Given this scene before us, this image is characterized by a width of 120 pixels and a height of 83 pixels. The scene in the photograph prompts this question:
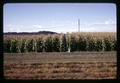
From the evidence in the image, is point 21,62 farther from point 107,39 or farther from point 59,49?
point 107,39

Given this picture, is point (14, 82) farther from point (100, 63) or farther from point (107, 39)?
point (107, 39)

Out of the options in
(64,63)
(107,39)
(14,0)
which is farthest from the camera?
(107,39)

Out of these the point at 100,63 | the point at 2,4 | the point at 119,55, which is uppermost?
the point at 2,4

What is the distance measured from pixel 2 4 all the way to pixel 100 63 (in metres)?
13.3

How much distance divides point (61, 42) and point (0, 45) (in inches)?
936

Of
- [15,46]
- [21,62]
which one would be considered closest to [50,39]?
[15,46]

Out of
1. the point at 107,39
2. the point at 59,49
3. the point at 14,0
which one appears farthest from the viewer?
the point at 107,39

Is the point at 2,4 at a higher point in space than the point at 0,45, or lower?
higher

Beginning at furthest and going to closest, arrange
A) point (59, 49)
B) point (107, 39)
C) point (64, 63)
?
point (107, 39), point (59, 49), point (64, 63)

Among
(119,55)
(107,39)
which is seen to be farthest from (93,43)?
(119,55)

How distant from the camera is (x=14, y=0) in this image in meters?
3.74

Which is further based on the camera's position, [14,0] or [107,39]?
[107,39]

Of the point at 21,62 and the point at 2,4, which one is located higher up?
the point at 2,4

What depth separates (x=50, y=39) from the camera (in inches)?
1127
